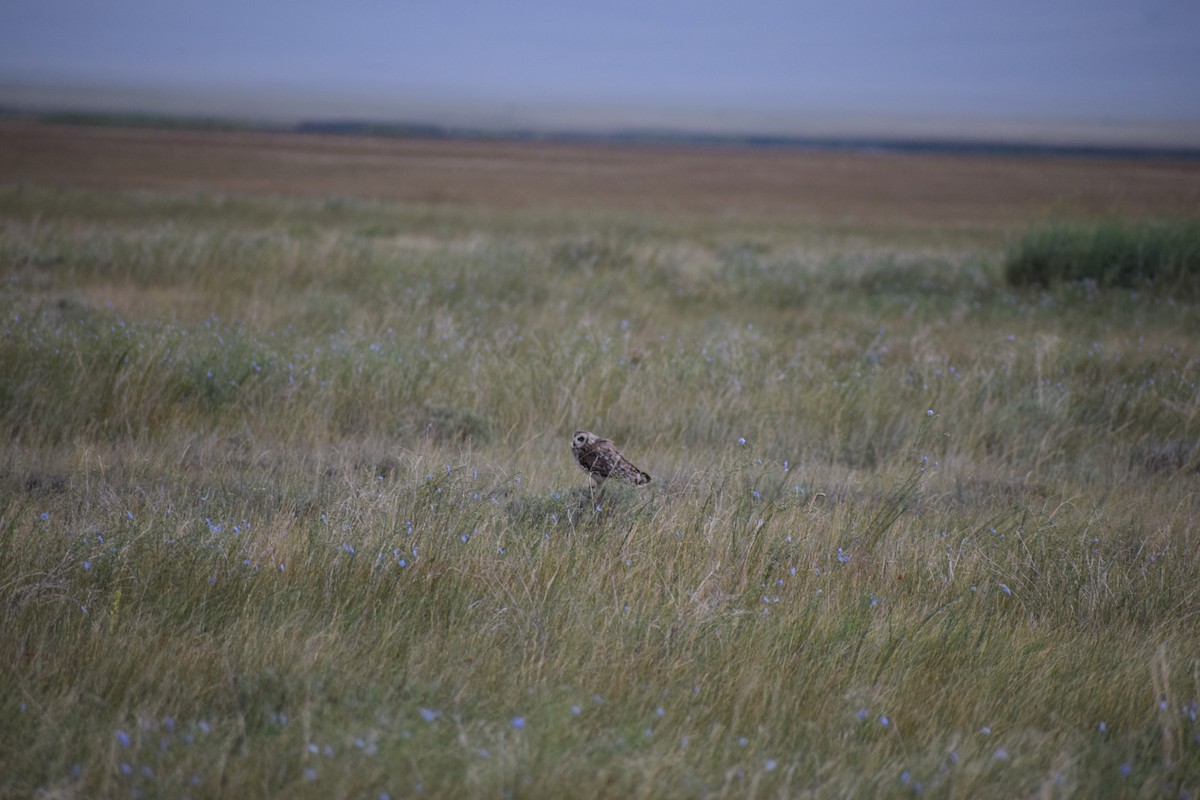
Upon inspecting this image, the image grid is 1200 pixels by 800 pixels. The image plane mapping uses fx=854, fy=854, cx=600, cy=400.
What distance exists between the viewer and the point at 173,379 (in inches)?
261

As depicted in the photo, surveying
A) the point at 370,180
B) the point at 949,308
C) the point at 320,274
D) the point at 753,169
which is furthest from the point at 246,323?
the point at 753,169

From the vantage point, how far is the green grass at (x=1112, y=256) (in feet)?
44.4

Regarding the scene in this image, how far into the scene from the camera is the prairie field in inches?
106

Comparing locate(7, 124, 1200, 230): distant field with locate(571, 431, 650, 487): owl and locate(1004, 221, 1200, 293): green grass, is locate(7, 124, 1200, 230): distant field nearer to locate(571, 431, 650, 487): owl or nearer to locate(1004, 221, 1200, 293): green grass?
locate(1004, 221, 1200, 293): green grass

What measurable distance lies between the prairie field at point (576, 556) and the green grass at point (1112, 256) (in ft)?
12.4

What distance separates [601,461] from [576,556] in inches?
33.0

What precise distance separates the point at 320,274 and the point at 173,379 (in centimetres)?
584

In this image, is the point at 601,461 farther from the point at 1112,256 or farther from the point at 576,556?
the point at 1112,256

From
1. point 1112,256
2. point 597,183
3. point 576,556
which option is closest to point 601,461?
point 576,556

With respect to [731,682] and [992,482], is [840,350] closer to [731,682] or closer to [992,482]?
[992,482]

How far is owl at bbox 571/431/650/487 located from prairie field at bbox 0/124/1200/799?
10 centimetres

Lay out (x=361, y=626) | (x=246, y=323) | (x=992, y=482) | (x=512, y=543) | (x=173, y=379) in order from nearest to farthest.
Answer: (x=361, y=626), (x=512, y=543), (x=992, y=482), (x=173, y=379), (x=246, y=323)

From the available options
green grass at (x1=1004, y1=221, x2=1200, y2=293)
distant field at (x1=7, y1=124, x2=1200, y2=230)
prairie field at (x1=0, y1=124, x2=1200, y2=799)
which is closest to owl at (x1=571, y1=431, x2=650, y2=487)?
prairie field at (x1=0, y1=124, x2=1200, y2=799)

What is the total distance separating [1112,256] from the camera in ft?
46.1
